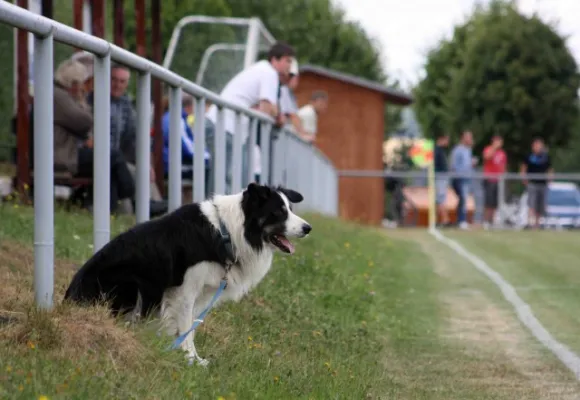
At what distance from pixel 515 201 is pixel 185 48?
12.3 meters

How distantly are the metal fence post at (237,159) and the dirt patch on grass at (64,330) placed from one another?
518cm

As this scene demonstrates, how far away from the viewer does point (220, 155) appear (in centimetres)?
1123

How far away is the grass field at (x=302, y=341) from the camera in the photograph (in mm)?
5508

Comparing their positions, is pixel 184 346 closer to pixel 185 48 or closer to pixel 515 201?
pixel 185 48

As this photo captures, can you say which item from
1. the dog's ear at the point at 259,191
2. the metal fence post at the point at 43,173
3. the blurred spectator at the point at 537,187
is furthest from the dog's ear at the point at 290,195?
the blurred spectator at the point at 537,187

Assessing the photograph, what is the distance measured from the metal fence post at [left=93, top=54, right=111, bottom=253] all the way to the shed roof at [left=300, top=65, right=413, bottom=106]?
2842 cm

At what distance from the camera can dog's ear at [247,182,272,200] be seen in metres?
7.32

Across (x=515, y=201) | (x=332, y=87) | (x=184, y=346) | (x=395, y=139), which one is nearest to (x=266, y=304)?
(x=184, y=346)

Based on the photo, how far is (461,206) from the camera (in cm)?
2853

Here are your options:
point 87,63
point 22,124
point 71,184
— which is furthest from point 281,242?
point 22,124

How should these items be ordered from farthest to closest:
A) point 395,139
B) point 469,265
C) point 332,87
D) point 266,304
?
point 395,139 < point 332,87 < point 469,265 < point 266,304

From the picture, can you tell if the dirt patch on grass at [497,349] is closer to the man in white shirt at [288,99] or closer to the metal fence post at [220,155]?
the metal fence post at [220,155]

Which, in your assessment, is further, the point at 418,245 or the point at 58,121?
the point at 418,245

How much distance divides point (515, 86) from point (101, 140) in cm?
5114
